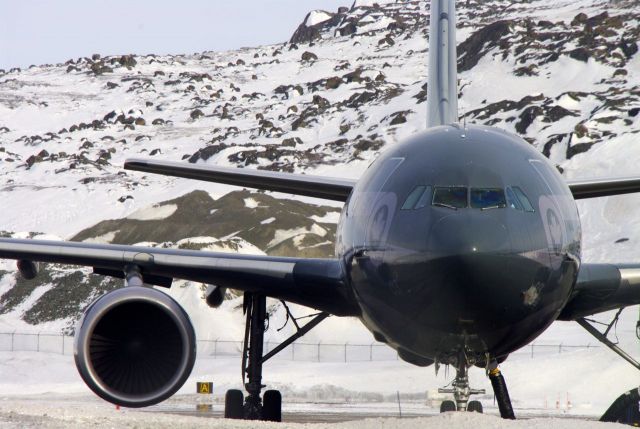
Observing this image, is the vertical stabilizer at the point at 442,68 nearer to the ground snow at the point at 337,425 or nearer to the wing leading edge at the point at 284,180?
the wing leading edge at the point at 284,180

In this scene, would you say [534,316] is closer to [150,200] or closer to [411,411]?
[411,411]

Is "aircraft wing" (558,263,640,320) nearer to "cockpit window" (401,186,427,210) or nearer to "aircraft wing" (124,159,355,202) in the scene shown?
"cockpit window" (401,186,427,210)

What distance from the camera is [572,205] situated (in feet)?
41.2

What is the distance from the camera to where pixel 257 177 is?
16.4 meters

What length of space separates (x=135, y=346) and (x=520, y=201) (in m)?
5.19

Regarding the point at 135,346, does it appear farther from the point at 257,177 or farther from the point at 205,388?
the point at 205,388

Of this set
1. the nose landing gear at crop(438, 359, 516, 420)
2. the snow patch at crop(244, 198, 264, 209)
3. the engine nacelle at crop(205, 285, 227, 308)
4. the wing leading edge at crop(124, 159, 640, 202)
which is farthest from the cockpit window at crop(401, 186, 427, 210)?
the snow patch at crop(244, 198, 264, 209)

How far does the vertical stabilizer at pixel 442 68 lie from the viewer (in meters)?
20.2

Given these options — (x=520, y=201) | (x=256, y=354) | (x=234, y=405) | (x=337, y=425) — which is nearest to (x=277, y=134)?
(x=234, y=405)

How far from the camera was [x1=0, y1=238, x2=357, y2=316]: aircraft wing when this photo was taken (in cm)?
1477

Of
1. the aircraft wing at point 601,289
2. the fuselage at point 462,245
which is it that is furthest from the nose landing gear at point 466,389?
the aircraft wing at point 601,289

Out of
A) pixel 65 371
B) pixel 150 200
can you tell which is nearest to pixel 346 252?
pixel 65 371

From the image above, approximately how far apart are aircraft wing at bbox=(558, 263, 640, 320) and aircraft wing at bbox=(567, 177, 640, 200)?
1734 millimetres

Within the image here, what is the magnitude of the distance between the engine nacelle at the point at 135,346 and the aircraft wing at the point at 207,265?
1.89 m
